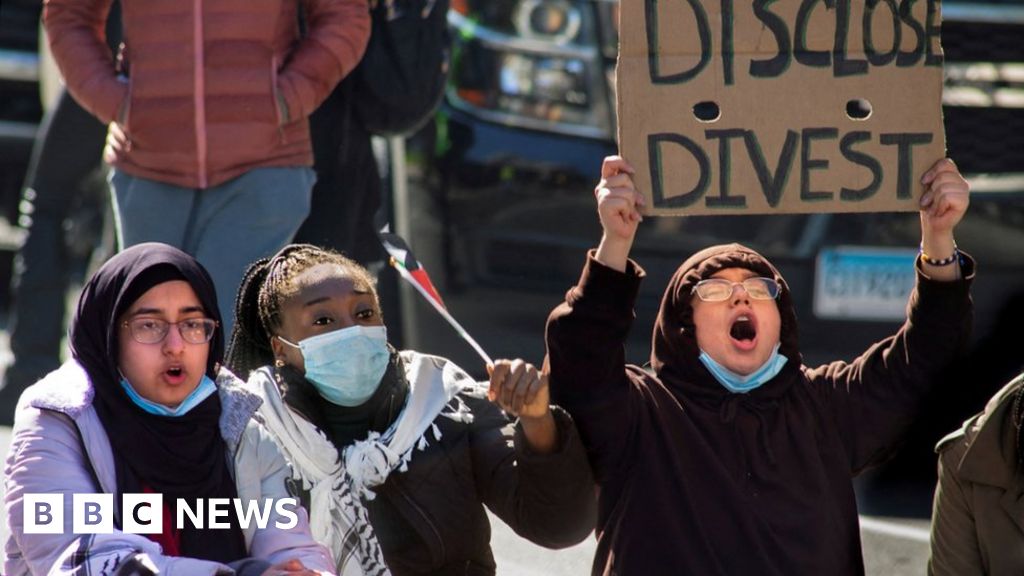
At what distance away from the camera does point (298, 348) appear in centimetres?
420

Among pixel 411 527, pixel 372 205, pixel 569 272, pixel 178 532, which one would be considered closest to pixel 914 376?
pixel 411 527

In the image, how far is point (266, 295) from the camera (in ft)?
14.2

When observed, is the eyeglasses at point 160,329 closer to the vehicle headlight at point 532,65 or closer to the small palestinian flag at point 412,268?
the small palestinian flag at point 412,268

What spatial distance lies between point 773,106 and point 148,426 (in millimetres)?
1407

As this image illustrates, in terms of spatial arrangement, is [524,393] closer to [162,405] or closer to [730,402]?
[730,402]

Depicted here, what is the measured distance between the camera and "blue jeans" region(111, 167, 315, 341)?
5.21 metres

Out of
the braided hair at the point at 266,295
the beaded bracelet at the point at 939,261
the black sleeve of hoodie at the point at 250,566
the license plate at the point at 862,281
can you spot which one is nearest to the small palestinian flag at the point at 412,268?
the braided hair at the point at 266,295

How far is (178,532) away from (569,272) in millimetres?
2888

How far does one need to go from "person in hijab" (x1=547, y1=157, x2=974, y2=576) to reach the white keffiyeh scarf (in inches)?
15.7

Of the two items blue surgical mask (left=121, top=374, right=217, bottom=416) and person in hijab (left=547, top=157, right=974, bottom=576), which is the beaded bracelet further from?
blue surgical mask (left=121, top=374, right=217, bottom=416)

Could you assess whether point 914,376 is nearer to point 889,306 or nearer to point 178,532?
point 178,532

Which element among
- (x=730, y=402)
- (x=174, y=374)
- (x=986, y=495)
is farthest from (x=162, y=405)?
(x=986, y=495)

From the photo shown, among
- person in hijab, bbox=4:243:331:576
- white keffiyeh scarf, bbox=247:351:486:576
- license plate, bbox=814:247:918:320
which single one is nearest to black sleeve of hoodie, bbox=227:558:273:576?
person in hijab, bbox=4:243:331:576

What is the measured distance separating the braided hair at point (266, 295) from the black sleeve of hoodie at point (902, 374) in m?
1.02
